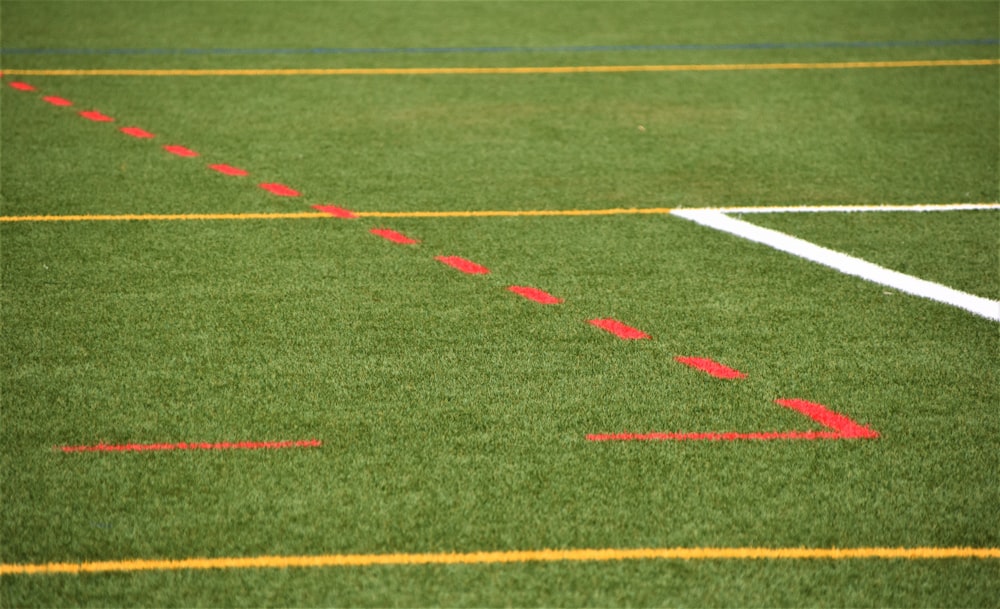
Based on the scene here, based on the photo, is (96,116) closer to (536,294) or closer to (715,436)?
(536,294)

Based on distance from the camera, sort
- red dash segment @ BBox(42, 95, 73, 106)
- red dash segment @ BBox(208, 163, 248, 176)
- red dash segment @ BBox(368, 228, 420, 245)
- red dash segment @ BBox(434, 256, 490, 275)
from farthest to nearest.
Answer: red dash segment @ BBox(42, 95, 73, 106) → red dash segment @ BBox(208, 163, 248, 176) → red dash segment @ BBox(368, 228, 420, 245) → red dash segment @ BBox(434, 256, 490, 275)

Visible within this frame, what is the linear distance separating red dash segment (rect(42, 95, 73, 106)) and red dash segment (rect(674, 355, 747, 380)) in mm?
4438

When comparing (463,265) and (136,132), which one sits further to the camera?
(136,132)

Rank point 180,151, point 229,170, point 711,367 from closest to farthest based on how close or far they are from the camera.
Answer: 1. point 711,367
2. point 229,170
3. point 180,151

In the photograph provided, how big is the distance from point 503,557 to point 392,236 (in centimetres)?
231

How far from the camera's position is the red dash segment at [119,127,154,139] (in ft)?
19.8

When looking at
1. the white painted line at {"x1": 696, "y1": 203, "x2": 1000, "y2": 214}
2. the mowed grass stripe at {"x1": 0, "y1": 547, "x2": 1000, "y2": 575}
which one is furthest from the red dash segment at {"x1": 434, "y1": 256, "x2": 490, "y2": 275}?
the mowed grass stripe at {"x1": 0, "y1": 547, "x2": 1000, "y2": 575}

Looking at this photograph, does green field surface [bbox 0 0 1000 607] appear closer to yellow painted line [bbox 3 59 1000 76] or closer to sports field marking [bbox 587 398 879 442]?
sports field marking [bbox 587 398 879 442]

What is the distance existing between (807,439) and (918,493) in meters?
0.35

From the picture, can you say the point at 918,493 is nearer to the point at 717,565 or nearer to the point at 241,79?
the point at 717,565

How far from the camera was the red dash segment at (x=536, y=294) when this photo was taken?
410cm

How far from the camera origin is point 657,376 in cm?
354

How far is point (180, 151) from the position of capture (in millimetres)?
5805

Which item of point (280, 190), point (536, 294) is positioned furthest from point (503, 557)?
point (280, 190)
